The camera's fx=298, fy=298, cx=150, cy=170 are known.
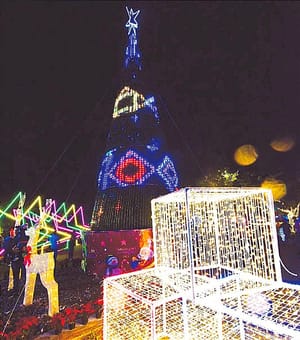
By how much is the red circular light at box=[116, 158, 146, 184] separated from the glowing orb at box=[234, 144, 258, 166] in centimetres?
938

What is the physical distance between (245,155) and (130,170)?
1011 cm

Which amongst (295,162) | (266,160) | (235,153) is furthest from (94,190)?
(295,162)

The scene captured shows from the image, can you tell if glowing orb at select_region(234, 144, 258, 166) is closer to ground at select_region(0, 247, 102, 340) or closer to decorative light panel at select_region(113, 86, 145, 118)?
decorative light panel at select_region(113, 86, 145, 118)

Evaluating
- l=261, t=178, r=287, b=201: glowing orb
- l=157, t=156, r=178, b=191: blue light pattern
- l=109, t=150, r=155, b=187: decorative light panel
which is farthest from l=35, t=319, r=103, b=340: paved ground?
l=261, t=178, r=287, b=201: glowing orb

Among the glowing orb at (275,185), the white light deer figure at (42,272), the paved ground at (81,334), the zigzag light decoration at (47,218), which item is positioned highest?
the glowing orb at (275,185)

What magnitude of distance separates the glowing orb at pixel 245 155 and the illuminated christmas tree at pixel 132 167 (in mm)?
7896

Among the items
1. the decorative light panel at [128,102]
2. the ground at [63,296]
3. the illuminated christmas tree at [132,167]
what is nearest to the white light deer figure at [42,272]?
the ground at [63,296]

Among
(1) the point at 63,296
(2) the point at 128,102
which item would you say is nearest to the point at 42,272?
(1) the point at 63,296

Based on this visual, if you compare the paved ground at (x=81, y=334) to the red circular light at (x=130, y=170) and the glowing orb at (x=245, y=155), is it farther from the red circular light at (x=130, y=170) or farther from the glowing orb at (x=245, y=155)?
the glowing orb at (x=245, y=155)

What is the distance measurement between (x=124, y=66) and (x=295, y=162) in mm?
11563

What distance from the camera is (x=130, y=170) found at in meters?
11.1

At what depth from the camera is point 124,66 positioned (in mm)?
13156

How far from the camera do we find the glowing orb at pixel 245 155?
59.4 feet

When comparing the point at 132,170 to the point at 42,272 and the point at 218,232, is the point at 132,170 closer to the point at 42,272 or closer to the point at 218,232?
the point at 218,232
